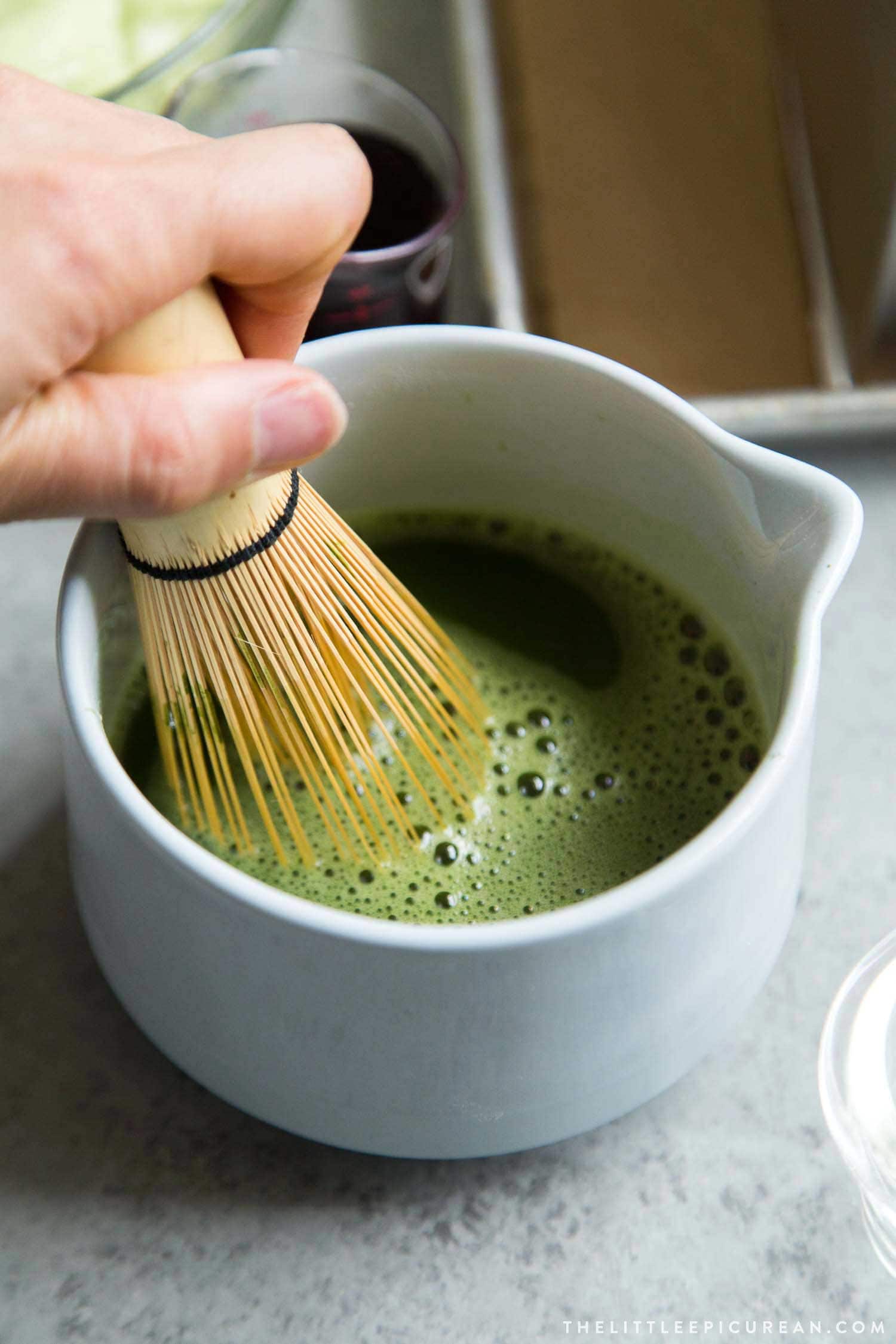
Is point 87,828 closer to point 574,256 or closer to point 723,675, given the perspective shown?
point 723,675

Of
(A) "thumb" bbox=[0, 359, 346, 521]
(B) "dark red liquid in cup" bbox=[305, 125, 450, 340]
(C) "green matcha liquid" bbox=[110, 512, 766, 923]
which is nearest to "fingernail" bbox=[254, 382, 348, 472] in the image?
(A) "thumb" bbox=[0, 359, 346, 521]

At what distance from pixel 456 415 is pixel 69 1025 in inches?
10.6

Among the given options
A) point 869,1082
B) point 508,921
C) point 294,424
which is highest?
point 294,424

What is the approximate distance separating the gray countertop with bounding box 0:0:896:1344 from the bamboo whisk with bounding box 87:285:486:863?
0.10 m

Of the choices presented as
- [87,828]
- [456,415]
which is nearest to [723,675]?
[456,415]

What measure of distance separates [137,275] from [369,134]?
429mm

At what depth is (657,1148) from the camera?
52 centimetres

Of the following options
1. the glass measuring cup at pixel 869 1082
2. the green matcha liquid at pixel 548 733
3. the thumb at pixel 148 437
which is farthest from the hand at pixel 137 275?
the glass measuring cup at pixel 869 1082

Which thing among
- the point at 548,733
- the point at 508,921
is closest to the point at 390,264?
the point at 548,733

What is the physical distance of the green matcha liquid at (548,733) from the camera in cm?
51

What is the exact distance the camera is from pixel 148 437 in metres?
0.36

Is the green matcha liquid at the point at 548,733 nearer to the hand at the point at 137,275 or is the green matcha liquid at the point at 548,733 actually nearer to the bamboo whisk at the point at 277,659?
the bamboo whisk at the point at 277,659

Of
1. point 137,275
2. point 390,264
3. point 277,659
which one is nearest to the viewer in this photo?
point 137,275

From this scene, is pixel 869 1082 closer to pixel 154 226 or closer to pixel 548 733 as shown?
pixel 548 733
